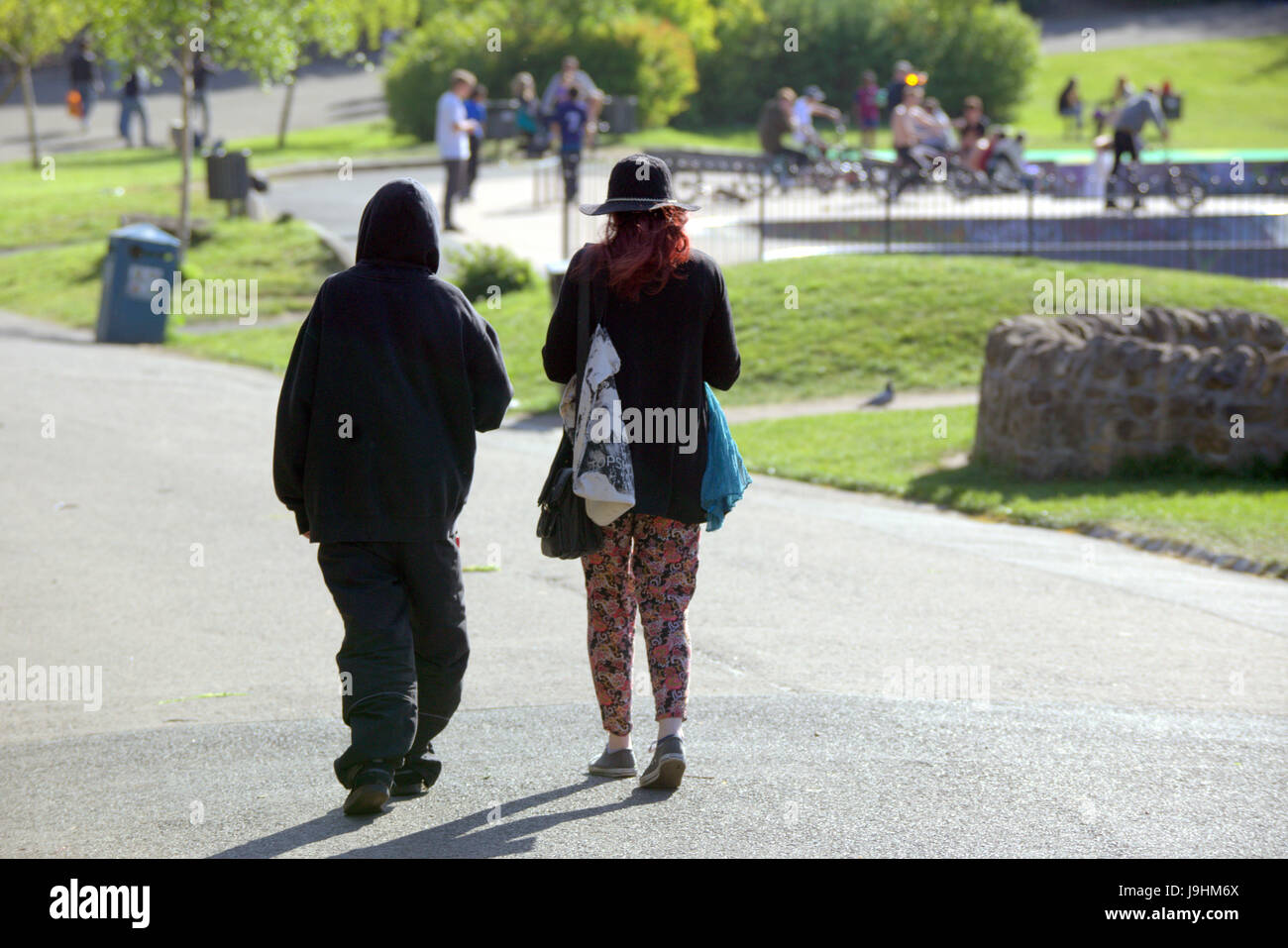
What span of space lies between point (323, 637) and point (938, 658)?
104 inches

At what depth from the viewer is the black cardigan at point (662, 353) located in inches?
184

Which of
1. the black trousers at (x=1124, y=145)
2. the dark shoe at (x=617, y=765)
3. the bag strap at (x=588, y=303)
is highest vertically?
the black trousers at (x=1124, y=145)

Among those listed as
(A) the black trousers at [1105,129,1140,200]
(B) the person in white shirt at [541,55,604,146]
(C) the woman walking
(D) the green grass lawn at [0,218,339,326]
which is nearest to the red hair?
(C) the woman walking

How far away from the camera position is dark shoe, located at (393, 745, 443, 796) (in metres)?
4.77

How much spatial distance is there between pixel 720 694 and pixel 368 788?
5.84 ft

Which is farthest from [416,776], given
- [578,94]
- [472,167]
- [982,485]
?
[578,94]

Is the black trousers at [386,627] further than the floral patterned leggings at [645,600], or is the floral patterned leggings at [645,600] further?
the floral patterned leggings at [645,600]

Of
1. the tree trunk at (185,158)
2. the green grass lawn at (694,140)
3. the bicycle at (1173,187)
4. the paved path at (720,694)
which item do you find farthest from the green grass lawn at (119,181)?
the paved path at (720,694)

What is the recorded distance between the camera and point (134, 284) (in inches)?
659

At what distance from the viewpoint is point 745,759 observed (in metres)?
5.10

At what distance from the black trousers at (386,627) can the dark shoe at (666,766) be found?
2.41 ft

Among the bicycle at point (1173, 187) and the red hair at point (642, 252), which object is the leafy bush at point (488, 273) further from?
the red hair at point (642, 252)

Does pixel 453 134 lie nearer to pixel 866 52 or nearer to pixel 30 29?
pixel 30 29
